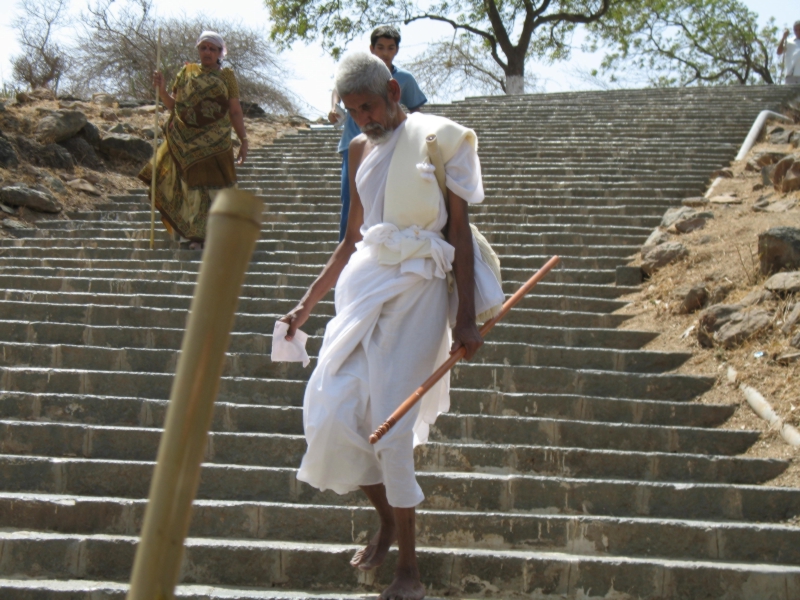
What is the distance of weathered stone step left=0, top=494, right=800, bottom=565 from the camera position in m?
4.11

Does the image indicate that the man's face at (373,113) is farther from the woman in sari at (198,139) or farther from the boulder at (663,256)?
the boulder at (663,256)

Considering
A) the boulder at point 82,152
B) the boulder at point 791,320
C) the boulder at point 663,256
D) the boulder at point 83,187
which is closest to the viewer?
the boulder at point 791,320

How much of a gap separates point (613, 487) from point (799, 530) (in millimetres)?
800

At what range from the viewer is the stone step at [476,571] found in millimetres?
3787

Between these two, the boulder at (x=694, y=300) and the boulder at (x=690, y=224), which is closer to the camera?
the boulder at (x=694, y=300)

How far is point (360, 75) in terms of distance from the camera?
10.7 ft

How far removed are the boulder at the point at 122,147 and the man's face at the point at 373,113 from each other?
9426 millimetres

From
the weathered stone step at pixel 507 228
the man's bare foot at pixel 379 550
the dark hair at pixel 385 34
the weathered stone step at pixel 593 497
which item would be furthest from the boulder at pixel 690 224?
the man's bare foot at pixel 379 550

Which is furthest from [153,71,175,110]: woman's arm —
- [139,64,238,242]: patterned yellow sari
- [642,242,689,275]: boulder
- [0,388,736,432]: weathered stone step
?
[642,242,689,275]: boulder

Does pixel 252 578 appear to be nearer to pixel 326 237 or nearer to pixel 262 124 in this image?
pixel 326 237

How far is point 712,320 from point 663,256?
4.70ft

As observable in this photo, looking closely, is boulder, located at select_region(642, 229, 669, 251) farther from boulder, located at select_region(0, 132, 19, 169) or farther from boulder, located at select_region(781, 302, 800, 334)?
boulder, located at select_region(0, 132, 19, 169)

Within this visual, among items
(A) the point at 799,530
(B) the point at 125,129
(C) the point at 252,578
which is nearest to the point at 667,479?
(A) the point at 799,530

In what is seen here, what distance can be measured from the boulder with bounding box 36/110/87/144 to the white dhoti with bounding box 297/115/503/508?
30.2 ft
